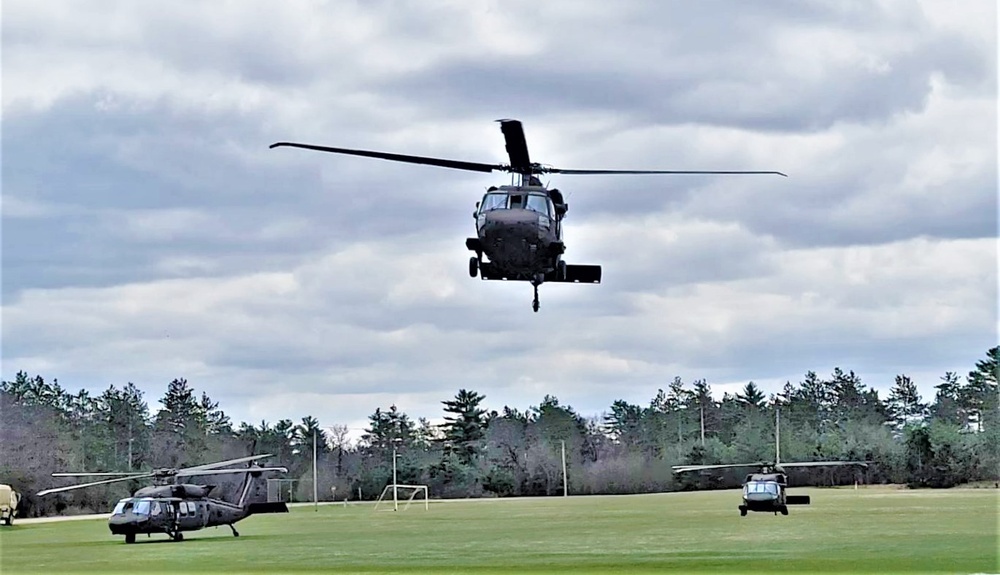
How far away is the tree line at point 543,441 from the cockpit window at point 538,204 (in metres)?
61.8

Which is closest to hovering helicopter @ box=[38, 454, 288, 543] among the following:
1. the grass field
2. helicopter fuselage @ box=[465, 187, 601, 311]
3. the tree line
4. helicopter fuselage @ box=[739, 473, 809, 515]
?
the grass field

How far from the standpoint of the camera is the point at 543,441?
124 meters

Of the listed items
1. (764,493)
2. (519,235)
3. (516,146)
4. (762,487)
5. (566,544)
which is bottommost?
(566,544)

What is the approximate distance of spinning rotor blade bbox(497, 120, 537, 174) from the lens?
25344 millimetres

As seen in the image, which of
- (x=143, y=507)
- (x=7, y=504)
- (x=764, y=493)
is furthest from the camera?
(x=7, y=504)

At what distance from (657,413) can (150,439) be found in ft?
173

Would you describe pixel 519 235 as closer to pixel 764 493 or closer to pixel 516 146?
pixel 516 146

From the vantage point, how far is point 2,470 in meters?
76.9

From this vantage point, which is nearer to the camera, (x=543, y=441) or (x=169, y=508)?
(x=169, y=508)

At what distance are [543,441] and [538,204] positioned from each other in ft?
318

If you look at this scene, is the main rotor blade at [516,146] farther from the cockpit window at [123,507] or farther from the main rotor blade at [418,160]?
the cockpit window at [123,507]

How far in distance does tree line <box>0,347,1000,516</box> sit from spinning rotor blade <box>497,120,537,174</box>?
61.5 meters

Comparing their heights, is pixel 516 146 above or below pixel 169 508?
above

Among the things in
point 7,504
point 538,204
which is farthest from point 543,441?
point 538,204
